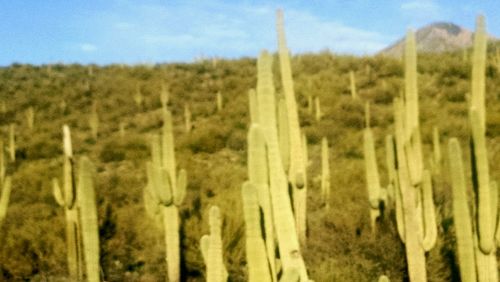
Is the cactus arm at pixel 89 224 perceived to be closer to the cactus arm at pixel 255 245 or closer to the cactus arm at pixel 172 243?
the cactus arm at pixel 255 245

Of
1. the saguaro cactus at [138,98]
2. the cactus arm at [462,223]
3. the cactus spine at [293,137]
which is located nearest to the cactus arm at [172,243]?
the cactus spine at [293,137]

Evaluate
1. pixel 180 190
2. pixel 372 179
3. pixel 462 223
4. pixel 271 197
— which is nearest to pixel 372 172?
pixel 372 179

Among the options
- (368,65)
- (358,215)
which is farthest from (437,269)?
(368,65)

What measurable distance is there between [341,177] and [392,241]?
361 cm

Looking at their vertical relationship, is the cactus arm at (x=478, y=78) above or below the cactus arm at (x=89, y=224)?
above

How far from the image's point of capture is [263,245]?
267 cm

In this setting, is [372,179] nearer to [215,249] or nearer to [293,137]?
[293,137]

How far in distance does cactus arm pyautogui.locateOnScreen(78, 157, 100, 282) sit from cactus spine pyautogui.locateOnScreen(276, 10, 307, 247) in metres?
1.71

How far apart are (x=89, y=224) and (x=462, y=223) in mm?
2445

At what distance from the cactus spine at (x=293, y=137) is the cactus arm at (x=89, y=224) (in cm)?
171

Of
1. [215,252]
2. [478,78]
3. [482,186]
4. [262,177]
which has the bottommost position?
[215,252]

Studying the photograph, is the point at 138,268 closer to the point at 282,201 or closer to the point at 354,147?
the point at 282,201

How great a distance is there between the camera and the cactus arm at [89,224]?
346 cm

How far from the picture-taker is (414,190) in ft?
15.1
